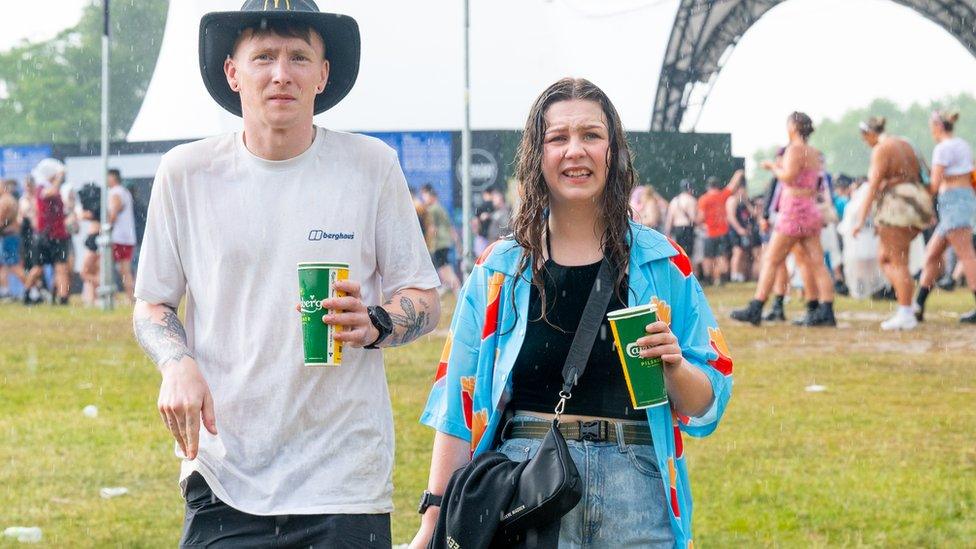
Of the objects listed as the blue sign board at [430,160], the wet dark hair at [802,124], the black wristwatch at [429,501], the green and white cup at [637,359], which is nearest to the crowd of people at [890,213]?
the wet dark hair at [802,124]

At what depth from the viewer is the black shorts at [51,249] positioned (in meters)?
19.9

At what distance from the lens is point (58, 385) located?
1014 cm

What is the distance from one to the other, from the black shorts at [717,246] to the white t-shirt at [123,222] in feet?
32.7

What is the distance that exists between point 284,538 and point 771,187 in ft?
44.6

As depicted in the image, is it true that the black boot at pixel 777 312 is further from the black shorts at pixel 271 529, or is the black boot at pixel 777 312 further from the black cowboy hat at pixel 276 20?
the black shorts at pixel 271 529

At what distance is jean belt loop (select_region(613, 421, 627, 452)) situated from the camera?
2.70m

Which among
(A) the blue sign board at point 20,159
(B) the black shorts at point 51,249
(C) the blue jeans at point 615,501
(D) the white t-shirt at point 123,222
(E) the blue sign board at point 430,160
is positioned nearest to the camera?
(C) the blue jeans at point 615,501

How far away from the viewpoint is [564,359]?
275cm

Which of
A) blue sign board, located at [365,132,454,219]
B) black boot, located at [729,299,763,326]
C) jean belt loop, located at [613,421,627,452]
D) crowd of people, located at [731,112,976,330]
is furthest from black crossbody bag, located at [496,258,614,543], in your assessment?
blue sign board, located at [365,132,454,219]

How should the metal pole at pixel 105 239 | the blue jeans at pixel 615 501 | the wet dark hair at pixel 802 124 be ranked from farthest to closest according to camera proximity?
the metal pole at pixel 105 239 < the wet dark hair at pixel 802 124 < the blue jeans at pixel 615 501

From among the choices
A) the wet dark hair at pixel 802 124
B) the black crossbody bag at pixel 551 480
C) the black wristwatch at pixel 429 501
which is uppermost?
the wet dark hair at pixel 802 124

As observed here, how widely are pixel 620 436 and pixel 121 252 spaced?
17698 mm

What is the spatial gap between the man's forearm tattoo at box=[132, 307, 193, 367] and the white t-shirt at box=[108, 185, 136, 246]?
1669cm

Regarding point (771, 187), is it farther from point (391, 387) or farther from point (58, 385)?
point (58, 385)
